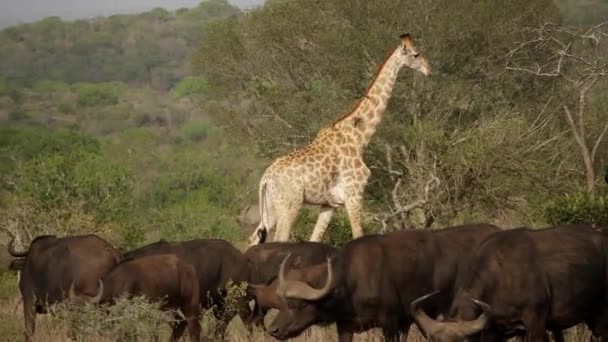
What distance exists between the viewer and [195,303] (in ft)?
42.4

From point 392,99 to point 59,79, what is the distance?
263ft

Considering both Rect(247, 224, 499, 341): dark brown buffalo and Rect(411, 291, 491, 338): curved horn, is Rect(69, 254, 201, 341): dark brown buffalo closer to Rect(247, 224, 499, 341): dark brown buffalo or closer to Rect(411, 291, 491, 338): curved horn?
Rect(247, 224, 499, 341): dark brown buffalo

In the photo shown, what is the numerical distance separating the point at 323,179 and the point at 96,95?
232 ft

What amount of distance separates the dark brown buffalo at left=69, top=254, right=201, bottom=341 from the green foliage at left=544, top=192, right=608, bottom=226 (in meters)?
5.82

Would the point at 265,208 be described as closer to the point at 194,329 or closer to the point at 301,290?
the point at 194,329

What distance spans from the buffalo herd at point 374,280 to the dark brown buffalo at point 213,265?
0.01 meters

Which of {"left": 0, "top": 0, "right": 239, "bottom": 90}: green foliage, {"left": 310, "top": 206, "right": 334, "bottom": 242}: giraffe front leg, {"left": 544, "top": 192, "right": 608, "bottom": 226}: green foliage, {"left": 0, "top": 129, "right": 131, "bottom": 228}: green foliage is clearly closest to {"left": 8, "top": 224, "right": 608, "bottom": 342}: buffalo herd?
{"left": 310, "top": 206, "right": 334, "bottom": 242}: giraffe front leg

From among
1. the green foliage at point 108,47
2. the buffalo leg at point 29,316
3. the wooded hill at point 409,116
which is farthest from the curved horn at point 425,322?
the green foliage at point 108,47

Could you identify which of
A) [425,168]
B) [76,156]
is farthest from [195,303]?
[76,156]

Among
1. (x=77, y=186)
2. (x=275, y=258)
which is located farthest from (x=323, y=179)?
(x=77, y=186)

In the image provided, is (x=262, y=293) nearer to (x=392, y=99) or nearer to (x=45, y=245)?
(x=45, y=245)

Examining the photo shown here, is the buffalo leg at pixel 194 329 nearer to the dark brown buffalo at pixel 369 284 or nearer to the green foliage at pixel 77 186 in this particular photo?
the dark brown buffalo at pixel 369 284

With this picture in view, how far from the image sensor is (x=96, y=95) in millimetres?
86750

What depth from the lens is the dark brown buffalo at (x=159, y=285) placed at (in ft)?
42.0
